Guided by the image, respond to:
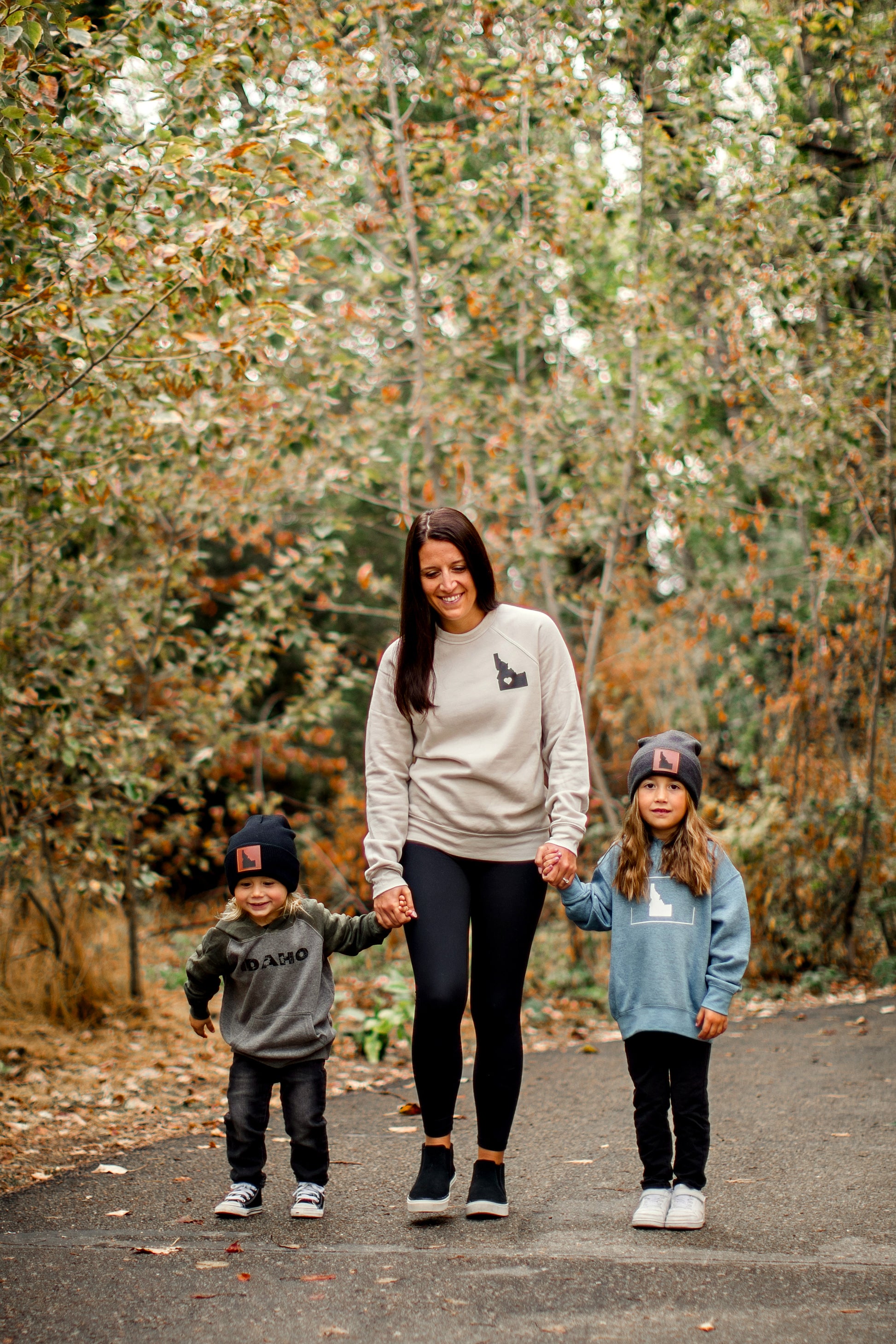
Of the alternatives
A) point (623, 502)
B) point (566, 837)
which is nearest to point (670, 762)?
point (566, 837)

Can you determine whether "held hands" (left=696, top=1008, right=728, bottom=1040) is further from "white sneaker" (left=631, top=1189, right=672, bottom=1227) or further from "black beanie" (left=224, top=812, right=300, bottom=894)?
"black beanie" (left=224, top=812, right=300, bottom=894)

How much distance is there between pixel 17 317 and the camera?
461cm

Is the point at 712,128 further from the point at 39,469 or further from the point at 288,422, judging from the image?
the point at 39,469

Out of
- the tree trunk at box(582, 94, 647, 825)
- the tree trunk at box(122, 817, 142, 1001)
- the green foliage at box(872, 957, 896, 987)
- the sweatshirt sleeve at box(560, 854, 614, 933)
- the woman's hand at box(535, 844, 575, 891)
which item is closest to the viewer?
the woman's hand at box(535, 844, 575, 891)

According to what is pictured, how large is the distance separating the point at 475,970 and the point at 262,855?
724 millimetres

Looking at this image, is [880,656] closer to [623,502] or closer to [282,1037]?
[623,502]

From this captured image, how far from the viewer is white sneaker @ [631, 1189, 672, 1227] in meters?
3.41

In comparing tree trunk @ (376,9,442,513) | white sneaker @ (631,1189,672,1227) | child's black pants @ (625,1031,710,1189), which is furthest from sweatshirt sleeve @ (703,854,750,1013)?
tree trunk @ (376,9,442,513)

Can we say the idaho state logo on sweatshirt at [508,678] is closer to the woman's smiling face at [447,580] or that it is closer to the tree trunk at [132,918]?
the woman's smiling face at [447,580]

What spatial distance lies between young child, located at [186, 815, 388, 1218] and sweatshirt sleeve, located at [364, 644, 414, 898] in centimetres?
23

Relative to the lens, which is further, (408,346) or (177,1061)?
(408,346)

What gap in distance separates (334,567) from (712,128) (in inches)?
148

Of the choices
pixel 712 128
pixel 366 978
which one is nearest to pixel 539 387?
pixel 712 128

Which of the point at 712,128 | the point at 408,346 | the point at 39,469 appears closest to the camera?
the point at 39,469
